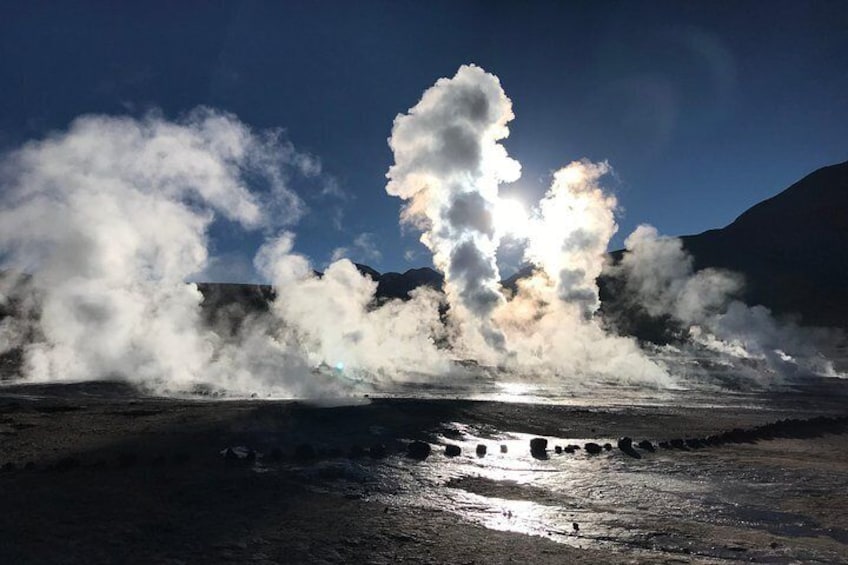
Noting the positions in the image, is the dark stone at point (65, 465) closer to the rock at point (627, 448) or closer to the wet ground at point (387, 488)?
the wet ground at point (387, 488)

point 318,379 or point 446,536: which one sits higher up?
point 318,379

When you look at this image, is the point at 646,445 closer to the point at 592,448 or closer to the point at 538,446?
the point at 592,448

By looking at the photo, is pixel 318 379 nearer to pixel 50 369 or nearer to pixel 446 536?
pixel 50 369

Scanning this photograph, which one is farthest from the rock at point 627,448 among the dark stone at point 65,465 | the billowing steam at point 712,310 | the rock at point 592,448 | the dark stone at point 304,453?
the billowing steam at point 712,310

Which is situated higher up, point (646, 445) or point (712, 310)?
point (712, 310)

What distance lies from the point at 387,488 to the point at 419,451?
3.94 m

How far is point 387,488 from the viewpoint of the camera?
14.0 metres

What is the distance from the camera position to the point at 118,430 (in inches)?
752

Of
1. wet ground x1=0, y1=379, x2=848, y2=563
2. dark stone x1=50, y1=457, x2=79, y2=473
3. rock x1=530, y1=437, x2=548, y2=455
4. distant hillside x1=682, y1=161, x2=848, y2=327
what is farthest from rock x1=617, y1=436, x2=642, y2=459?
distant hillside x1=682, y1=161, x2=848, y2=327

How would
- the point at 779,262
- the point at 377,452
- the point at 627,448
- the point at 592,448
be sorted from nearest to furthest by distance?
the point at 377,452 < the point at 592,448 < the point at 627,448 < the point at 779,262

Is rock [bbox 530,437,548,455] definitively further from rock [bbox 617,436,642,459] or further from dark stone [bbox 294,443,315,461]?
dark stone [bbox 294,443,315,461]

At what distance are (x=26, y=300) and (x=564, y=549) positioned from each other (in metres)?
73.5

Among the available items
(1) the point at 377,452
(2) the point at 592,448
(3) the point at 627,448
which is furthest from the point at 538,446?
(1) the point at 377,452

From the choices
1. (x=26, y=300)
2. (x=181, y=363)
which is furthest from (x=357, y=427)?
(x=26, y=300)
